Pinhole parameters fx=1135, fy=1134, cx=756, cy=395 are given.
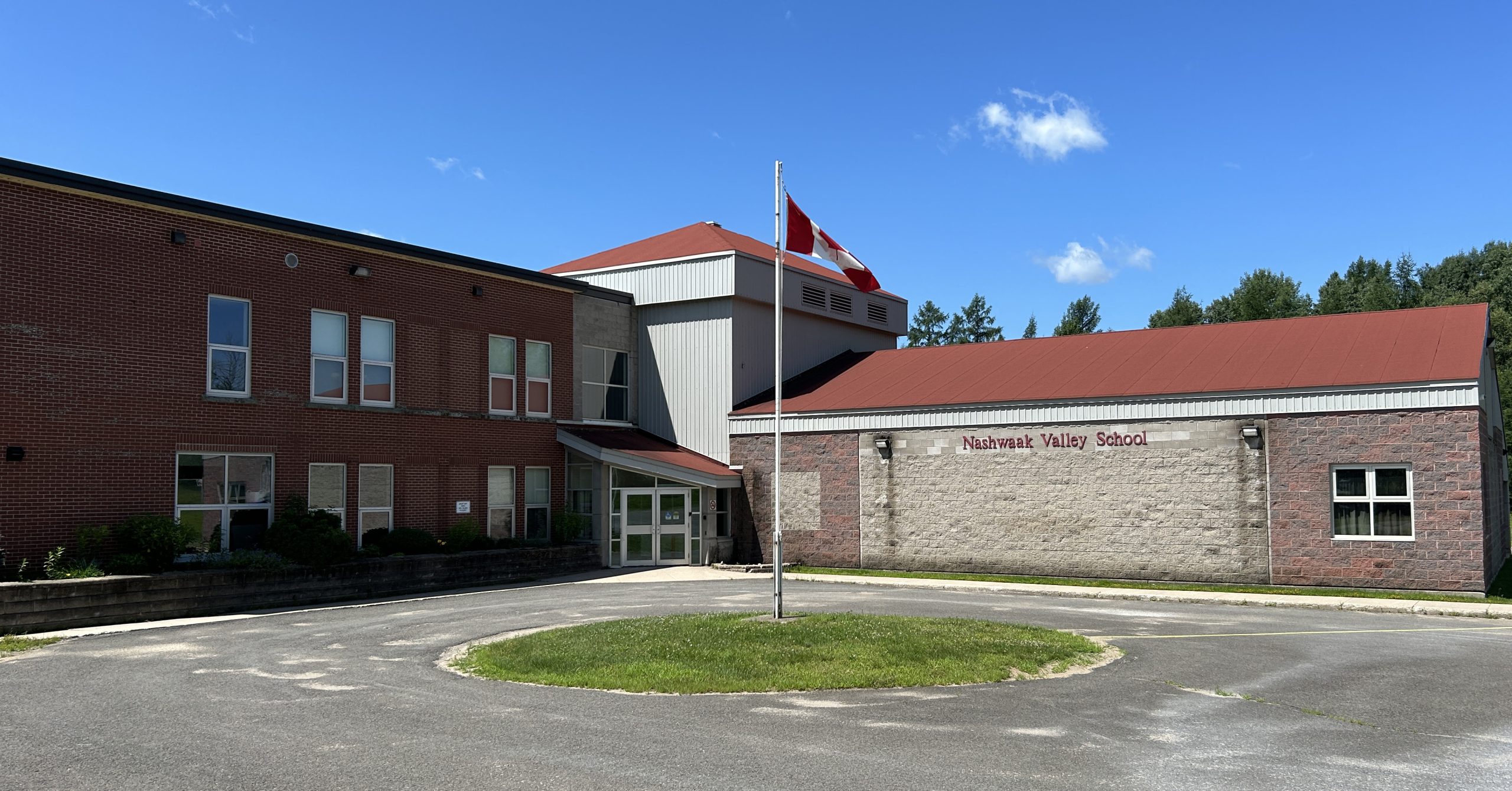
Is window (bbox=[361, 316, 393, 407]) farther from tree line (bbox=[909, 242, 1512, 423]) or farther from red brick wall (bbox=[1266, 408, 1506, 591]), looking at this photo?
tree line (bbox=[909, 242, 1512, 423])

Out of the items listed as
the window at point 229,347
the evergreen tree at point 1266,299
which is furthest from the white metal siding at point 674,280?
the evergreen tree at point 1266,299

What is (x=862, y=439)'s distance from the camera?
30250 mm

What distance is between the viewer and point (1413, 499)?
22.8 meters

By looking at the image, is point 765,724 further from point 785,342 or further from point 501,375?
point 785,342

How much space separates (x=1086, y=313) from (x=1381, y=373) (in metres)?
65.7

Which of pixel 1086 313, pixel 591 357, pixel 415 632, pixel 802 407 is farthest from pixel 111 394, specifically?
pixel 1086 313

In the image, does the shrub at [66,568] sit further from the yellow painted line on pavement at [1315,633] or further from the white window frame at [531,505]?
the yellow painted line on pavement at [1315,633]

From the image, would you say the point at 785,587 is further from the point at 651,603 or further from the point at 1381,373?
the point at 1381,373

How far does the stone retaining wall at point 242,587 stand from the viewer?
59.4ft

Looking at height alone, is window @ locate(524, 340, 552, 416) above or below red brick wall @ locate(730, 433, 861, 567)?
above

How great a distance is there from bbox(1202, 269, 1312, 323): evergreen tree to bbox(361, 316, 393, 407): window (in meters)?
58.3

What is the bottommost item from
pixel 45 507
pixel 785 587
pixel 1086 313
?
pixel 785 587

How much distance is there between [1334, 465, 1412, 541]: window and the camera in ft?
75.6

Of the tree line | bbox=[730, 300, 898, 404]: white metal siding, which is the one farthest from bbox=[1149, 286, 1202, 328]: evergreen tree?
bbox=[730, 300, 898, 404]: white metal siding
